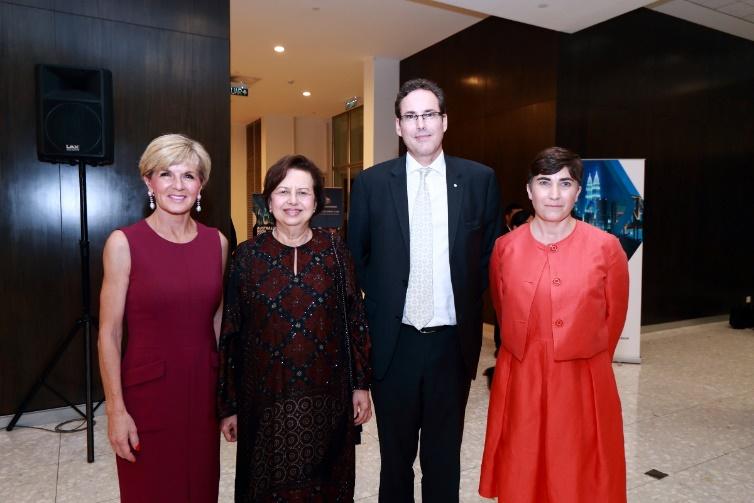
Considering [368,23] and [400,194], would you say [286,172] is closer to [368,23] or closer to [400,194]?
[400,194]

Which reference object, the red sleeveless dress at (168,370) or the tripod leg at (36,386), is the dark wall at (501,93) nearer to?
the tripod leg at (36,386)

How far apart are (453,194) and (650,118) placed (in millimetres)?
6132

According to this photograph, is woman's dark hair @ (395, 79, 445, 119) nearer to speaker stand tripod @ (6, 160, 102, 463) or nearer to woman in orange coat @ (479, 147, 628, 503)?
woman in orange coat @ (479, 147, 628, 503)

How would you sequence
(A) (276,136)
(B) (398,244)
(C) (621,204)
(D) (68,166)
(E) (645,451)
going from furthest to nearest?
1. (A) (276,136)
2. (C) (621,204)
3. (D) (68,166)
4. (E) (645,451)
5. (B) (398,244)

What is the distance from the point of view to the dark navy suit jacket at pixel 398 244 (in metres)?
2.07

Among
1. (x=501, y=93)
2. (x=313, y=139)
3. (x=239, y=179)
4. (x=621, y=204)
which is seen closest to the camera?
(x=621, y=204)

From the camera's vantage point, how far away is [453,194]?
6.91ft

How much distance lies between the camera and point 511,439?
2.13 meters

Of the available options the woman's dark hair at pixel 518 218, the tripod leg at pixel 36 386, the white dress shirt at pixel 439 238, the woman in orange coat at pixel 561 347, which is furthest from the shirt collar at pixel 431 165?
the woman's dark hair at pixel 518 218

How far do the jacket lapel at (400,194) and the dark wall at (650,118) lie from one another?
Answer: 474 centimetres

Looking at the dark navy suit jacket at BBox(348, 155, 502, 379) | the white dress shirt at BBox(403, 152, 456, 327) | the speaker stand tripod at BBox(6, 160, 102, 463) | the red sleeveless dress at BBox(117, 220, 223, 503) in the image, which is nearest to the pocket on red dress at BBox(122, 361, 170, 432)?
the red sleeveless dress at BBox(117, 220, 223, 503)

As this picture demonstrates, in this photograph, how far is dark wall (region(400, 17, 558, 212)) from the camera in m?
6.48

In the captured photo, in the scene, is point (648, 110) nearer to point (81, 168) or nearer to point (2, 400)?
point (81, 168)

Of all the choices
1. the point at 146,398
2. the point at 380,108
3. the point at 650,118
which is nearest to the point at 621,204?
the point at 650,118
